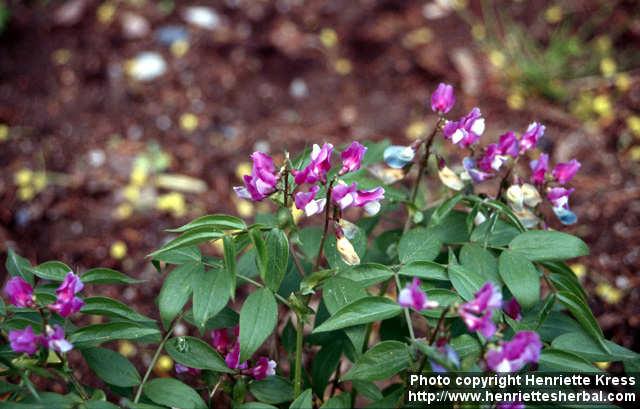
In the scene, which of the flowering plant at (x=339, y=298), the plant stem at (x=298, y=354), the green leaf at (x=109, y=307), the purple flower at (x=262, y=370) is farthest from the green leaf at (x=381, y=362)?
the green leaf at (x=109, y=307)

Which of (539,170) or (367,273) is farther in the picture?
(539,170)

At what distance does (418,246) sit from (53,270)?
76 centimetres

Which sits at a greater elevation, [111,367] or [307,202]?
[307,202]

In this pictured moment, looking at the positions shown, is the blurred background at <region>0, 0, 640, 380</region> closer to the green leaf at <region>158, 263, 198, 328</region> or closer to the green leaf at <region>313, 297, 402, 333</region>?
the green leaf at <region>158, 263, 198, 328</region>

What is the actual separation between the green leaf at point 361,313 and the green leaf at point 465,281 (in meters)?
0.13

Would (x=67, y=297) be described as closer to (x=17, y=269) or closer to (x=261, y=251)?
(x=17, y=269)

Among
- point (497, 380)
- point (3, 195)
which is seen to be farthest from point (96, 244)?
point (497, 380)

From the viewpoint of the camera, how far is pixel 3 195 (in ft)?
8.46

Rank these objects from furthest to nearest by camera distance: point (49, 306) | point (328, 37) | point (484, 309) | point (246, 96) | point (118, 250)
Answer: point (328, 37)
point (246, 96)
point (118, 250)
point (49, 306)
point (484, 309)

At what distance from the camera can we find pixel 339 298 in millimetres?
1276

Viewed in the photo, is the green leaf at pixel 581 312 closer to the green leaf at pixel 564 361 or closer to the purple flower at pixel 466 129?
the green leaf at pixel 564 361

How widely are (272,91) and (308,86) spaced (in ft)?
0.54

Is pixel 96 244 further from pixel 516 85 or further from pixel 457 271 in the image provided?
pixel 516 85

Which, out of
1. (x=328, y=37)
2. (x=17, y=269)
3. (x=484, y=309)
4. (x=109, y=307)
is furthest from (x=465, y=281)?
(x=328, y=37)
